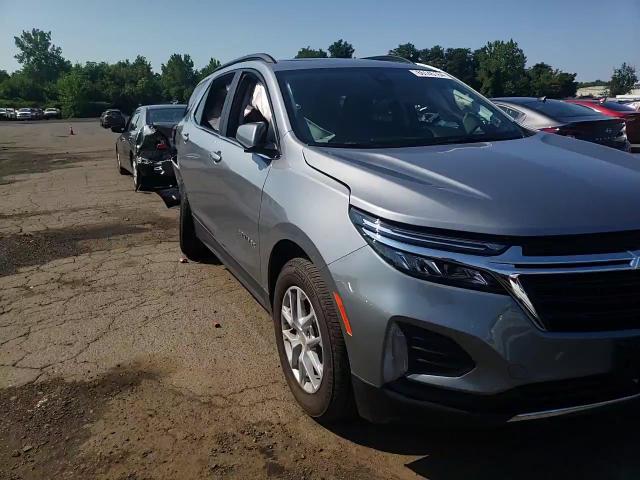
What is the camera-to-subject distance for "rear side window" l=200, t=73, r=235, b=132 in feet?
15.3

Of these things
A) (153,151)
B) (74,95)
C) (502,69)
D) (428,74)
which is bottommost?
(153,151)

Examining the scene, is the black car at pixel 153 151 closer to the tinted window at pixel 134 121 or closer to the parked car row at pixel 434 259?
the tinted window at pixel 134 121

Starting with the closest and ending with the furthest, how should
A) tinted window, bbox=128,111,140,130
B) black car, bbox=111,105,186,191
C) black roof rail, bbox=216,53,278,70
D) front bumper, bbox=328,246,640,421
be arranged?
front bumper, bbox=328,246,640,421 → black roof rail, bbox=216,53,278,70 → black car, bbox=111,105,186,191 → tinted window, bbox=128,111,140,130

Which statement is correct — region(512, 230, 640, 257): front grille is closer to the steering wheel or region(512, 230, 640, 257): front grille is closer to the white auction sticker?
the steering wheel

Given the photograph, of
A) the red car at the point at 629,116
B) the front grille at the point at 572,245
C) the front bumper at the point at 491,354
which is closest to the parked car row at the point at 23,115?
the red car at the point at 629,116

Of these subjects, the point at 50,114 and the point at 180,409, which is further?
the point at 50,114

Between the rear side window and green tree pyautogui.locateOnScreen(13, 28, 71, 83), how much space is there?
148 m

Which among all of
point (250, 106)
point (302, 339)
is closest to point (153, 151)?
point (250, 106)

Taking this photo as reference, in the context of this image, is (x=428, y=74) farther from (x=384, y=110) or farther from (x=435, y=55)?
(x=435, y=55)

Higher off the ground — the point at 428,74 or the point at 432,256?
the point at 428,74

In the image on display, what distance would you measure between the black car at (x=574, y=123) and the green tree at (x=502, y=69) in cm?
6846

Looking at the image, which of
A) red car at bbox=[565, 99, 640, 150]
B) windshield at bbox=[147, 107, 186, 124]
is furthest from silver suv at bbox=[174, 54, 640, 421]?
red car at bbox=[565, 99, 640, 150]

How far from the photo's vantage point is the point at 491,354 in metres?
2.17

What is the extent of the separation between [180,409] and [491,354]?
5.97 feet
